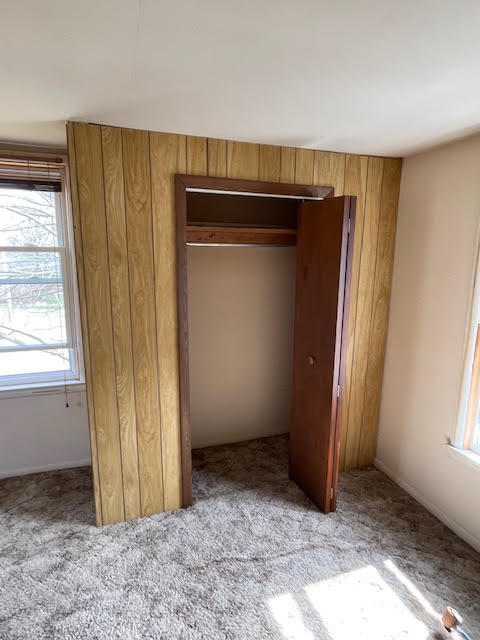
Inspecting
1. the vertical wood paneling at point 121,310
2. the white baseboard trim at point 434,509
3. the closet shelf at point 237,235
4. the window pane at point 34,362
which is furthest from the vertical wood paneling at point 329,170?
the window pane at point 34,362

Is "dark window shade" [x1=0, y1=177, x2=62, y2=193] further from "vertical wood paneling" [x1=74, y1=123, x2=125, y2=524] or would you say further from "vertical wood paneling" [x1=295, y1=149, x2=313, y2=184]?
"vertical wood paneling" [x1=295, y1=149, x2=313, y2=184]

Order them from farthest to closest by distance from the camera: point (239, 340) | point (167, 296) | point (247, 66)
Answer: point (239, 340) < point (167, 296) < point (247, 66)

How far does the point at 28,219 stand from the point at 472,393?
311 centimetres

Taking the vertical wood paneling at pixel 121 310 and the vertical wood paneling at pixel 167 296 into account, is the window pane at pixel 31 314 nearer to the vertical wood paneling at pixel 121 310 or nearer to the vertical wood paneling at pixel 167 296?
the vertical wood paneling at pixel 121 310

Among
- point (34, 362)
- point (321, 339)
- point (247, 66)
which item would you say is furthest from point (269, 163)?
point (34, 362)

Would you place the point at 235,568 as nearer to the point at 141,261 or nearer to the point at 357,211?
the point at 141,261

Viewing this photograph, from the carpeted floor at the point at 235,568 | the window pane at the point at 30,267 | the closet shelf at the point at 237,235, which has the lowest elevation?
the carpeted floor at the point at 235,568

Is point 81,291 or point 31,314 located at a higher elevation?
point 81,291

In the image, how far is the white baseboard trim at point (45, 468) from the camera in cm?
271

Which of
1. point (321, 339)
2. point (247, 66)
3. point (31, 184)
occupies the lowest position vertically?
point (321, 339)

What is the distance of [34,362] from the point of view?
9.16 feet

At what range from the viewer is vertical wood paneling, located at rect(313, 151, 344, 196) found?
2.32 metres

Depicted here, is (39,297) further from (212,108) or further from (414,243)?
(414,243)

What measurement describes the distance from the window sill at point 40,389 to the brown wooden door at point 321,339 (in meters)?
1.65
